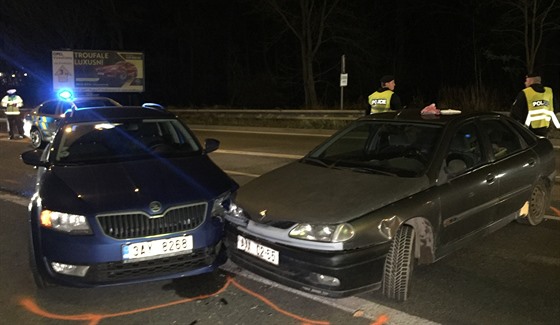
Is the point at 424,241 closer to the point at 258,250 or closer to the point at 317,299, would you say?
the point at 317,299

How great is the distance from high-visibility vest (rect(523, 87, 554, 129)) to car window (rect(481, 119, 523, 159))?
2037 millimetres

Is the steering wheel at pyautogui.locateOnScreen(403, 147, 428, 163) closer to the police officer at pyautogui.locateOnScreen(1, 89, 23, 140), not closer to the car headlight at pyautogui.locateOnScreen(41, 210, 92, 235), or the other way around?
the car headlight at pyautogui.locateOnScreen(41, 210, 92, 235)

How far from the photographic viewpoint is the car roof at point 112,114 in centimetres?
558

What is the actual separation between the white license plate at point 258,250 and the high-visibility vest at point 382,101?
463cm

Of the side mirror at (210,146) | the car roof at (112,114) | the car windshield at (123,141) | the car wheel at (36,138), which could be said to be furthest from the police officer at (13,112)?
the side mirror at (210,146)

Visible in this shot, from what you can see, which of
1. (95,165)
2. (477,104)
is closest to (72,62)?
(477,104)

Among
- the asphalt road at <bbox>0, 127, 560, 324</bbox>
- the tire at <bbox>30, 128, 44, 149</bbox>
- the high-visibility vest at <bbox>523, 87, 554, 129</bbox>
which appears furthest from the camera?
the tire at <bbox>30, 128, 44, 149</bbox>

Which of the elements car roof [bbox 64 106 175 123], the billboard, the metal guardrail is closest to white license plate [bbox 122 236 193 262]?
car roof [bbox 64 106 175 123]

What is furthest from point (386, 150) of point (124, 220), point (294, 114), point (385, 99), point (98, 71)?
point (98, 71)

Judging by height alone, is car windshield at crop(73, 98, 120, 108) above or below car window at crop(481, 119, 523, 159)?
above

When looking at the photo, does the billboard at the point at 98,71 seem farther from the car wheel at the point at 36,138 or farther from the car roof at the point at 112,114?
the car roof at the point at 112,114

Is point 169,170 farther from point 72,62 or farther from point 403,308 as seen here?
point 72,62

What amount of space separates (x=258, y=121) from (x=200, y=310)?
18219mm

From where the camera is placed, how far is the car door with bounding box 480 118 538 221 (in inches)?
192
